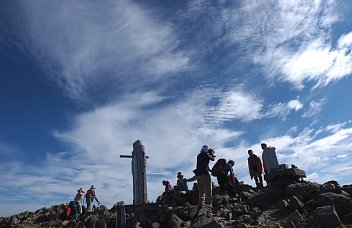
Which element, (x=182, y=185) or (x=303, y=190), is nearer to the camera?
(x=303, y=190)

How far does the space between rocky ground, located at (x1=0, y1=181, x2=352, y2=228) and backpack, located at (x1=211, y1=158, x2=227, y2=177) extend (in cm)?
88

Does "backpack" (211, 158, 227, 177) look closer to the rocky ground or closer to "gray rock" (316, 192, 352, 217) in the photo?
the rocky ground

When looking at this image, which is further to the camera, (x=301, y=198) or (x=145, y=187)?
(x=145, y=187)

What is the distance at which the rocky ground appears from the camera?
8289mm

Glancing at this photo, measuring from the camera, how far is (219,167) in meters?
14.2

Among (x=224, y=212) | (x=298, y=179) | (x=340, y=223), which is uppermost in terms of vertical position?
(x=298, y=179)

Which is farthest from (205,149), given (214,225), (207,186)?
(214,225)

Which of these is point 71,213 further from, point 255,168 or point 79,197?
point 255,168

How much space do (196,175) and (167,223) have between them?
6.25 feet

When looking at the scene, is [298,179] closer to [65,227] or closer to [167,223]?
[167,223]

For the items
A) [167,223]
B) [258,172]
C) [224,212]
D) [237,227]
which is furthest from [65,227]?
[258,172]

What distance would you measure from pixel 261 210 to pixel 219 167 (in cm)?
386

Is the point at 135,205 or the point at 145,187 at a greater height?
the point at 145,187

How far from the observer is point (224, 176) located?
14.0m
